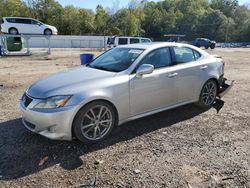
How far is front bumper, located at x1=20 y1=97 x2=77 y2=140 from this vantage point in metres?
3.62

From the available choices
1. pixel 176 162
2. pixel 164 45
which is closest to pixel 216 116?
pixel 164 45

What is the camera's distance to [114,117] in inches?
163

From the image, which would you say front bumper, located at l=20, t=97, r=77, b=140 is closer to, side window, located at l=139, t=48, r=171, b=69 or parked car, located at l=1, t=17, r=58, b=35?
side window, located at l=139, t=48, r=171, b=69

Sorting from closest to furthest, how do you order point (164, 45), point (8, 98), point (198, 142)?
point (198, 142) → point (164, 45) → point (8, 98)

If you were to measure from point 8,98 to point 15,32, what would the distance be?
19.1 metres

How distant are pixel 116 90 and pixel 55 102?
95 cm

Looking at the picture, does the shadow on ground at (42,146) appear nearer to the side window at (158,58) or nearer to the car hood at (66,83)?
the car hood at (66,83)

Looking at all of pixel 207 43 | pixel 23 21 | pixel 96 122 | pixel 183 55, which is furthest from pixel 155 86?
pixel 207 43

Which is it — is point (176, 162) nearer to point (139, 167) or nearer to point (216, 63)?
point (139, 167)

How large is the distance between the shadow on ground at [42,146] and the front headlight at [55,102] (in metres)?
0.66

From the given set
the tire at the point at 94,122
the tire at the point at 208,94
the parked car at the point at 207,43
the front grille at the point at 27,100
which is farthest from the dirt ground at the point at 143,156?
the parked car at the point at 207,43

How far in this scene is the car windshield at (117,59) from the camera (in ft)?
14.7

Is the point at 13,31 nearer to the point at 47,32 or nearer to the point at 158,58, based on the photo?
the point at 47,32

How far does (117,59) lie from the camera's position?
482 centimetres
